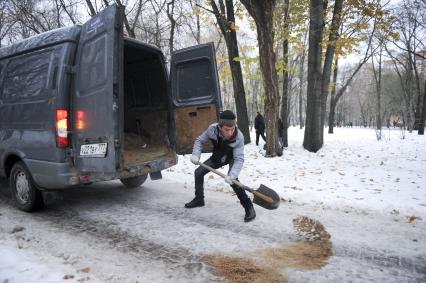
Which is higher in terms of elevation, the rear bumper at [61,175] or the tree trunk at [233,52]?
the tree trunk at [233,52]

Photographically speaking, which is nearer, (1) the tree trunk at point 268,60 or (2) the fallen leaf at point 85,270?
(2) the fallen leaf at point 85,270

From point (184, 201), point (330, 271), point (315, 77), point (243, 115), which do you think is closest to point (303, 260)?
point (330, 271)

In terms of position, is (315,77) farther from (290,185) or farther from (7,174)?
(7,174)

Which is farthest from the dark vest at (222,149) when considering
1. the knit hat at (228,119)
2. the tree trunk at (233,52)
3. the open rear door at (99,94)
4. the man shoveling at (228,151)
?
the tree trunk at (233,52)

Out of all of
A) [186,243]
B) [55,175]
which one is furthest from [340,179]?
[55,175]

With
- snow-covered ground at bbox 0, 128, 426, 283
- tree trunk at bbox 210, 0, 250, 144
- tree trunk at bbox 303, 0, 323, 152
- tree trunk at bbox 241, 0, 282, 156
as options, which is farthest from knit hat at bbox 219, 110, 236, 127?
tree trunk at bbox 210, 0, 250, 144

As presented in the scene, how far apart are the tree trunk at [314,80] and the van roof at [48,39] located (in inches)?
332

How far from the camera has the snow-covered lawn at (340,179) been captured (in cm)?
510

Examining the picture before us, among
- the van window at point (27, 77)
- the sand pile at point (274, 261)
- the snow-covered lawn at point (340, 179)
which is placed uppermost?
the van window at point (27, 77)

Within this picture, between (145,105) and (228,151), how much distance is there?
2414 mm

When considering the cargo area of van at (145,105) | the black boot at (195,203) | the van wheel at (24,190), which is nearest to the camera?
the van wheel at (24,190)

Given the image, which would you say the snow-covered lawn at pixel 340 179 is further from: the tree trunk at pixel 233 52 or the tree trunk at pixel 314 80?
the tree trunk at pixel 233 52

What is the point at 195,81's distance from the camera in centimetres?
596

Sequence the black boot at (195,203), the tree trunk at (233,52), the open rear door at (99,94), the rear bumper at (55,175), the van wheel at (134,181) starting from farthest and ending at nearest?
the tree trunk at (233,52)
the van wheel at (134,181)
the black boot at (195,203)
the rear bumper at (55,175)
the open rear door at (99,94)
